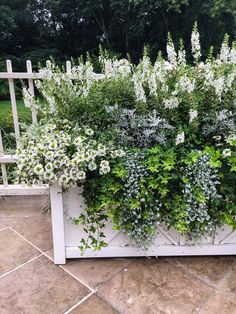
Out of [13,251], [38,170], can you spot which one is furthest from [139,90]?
[13,251]

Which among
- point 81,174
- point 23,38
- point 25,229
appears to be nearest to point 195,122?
point 81,174

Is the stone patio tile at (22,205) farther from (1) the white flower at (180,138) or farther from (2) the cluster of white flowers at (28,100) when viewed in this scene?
(1) the white flower at (180,138)

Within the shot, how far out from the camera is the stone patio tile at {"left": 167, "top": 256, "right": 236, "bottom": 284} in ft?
5.52

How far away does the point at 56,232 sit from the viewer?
5.64 ft

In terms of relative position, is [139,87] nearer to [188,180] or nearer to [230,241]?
[188,180]

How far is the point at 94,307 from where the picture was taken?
4.80 ft

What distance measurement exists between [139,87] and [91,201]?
0.72 meters

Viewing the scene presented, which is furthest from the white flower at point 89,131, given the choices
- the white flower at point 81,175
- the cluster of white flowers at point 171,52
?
the cluster of white flowers at point 171,52

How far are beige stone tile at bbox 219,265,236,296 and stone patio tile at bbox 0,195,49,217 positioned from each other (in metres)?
1.55

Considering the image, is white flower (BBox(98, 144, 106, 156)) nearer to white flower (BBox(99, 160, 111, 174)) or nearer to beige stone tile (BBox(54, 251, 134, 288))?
white flower (BBox(99, 160, 111, 174))

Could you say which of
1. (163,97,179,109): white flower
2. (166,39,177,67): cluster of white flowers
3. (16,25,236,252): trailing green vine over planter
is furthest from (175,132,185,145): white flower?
(166,39,177,67): cluster of white flowers

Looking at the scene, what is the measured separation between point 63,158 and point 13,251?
2.82 ft

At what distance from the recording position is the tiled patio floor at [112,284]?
147cm

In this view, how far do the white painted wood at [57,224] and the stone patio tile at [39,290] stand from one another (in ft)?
0.25
